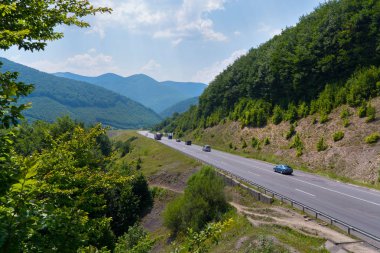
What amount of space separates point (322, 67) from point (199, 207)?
31709mm

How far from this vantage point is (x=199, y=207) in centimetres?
2447

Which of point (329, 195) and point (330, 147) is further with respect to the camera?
point (330, 147)

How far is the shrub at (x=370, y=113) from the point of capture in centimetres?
3525

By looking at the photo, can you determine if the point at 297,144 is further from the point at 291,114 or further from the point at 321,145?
the point at 291,114

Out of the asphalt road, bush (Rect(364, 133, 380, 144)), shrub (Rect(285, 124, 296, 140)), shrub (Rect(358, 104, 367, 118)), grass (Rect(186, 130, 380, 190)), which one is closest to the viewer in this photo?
the asphalt road

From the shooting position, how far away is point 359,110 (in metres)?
37.4

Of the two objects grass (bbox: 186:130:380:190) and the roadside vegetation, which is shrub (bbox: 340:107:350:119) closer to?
the roadside vegetation

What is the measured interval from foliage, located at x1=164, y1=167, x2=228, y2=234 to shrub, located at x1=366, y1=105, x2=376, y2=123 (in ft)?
65.4

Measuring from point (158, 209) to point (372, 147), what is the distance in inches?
902

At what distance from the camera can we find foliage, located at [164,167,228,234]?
2380 cm

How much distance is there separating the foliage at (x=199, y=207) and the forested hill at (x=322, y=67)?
2402 cm

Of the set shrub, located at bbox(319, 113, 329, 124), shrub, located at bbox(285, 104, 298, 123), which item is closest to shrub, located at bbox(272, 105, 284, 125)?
shrub, located at bbox(285, 104, 298, 123)

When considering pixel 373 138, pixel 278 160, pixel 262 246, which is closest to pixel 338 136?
pixel 373 138

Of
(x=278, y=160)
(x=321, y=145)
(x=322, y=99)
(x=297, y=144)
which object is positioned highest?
(x=322, y=99)
